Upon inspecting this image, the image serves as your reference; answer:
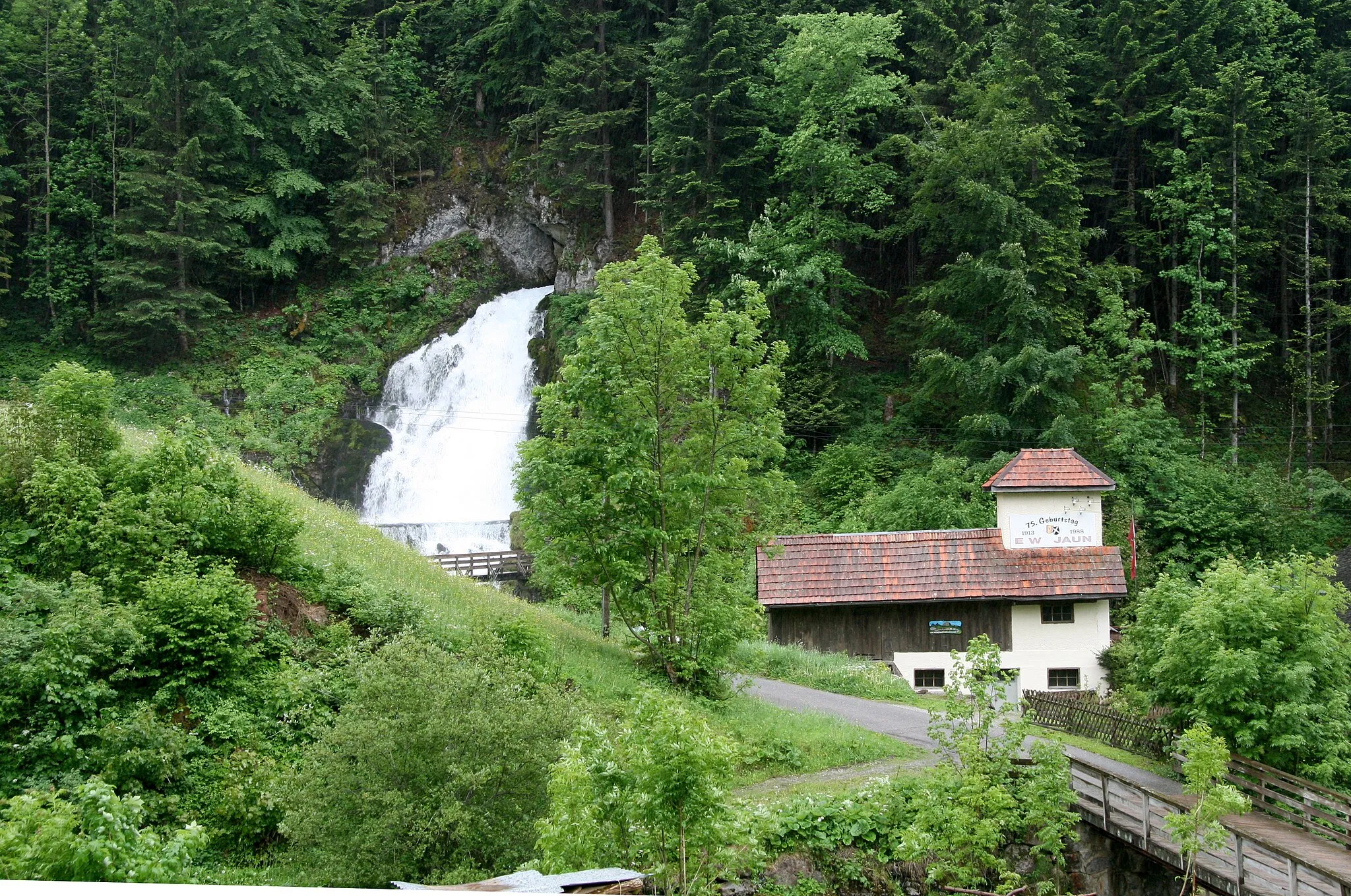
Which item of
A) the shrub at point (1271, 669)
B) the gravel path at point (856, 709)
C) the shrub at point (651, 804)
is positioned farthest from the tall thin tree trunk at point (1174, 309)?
the shrub at point (651, 804)

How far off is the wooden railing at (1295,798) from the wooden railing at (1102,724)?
1.68 meters

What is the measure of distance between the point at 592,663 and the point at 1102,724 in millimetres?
9901

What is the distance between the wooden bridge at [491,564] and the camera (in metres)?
28.8

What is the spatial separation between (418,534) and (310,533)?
51.3 ft

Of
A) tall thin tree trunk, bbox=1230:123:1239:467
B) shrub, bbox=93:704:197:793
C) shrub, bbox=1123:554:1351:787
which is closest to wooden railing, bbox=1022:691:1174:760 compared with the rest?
shrub, bbox=1123:554:1351:787

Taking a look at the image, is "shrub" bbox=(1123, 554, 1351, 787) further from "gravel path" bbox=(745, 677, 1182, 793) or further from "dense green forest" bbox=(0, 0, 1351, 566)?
"dense green forest" bbox=(0, 0, 1351, 566)

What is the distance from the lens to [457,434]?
3638 cm

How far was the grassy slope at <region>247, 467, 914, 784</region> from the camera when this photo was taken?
15.0 meters

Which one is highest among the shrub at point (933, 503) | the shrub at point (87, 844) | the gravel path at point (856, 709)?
the shrub at point (933, 503)

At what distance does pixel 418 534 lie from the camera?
3269cm

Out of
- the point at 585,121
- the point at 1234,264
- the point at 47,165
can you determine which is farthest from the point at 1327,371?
the point at 47,165

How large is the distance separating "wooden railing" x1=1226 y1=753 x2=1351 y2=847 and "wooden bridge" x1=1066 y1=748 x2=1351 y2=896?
3cm

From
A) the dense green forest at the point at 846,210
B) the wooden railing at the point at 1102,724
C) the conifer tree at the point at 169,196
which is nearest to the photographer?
the wooden railing at the point at 1102,724

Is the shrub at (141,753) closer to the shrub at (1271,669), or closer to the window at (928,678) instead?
the shrub at (1271,669)
